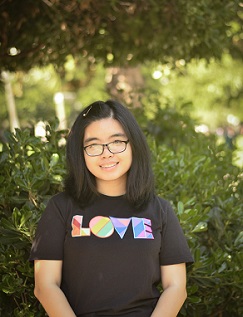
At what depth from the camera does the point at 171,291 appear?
276cm

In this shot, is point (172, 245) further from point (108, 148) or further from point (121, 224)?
point (108, 148)

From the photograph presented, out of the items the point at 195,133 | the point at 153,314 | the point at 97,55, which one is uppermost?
the point at 97,55

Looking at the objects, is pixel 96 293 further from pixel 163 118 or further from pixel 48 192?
pixel 163 118

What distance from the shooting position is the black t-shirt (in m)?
2.70

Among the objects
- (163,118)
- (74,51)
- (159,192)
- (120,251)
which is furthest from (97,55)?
(120,251)

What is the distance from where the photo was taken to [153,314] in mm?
2711

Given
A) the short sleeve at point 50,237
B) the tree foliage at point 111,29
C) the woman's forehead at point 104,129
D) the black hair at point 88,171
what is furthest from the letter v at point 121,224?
the tree foliage at point 111,29

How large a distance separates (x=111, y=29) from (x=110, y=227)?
295 centimetres

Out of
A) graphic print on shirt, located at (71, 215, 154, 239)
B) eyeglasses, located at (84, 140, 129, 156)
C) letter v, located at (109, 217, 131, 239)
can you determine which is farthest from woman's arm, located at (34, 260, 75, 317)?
eyeglasses, located at (84, 140, 129, 156)

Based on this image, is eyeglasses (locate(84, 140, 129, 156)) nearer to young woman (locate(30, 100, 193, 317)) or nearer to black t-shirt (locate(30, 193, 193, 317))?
young woman (locate(30, 100, 193, 317))

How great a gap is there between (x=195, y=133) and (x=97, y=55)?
3.97 ft

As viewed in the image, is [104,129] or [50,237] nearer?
[50,237]

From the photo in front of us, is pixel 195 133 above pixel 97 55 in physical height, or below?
below

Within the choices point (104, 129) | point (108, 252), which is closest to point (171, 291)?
point (108, 252)
